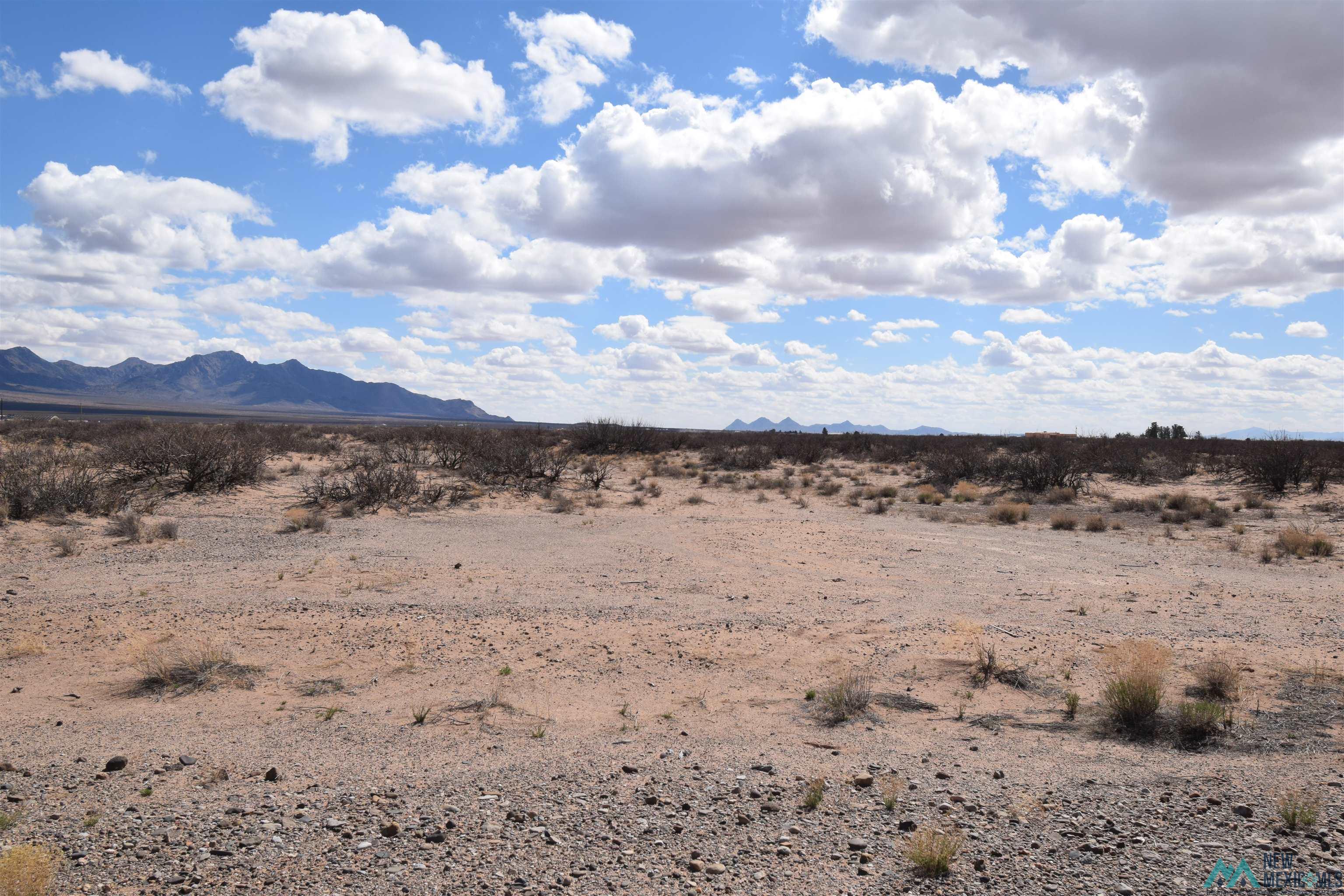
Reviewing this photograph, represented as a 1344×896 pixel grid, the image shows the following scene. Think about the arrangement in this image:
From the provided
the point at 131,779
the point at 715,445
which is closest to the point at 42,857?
the point at 131,779

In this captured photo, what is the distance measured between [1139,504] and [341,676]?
73.9 ft

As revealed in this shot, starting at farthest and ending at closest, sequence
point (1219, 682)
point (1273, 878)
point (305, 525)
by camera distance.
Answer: point (305, 525) < point (1219, 682) < point (1273, 878)

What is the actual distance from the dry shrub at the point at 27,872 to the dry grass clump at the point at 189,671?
10.6ft

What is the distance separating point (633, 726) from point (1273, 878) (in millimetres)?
4219

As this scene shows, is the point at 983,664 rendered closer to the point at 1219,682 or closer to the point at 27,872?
the point at 1219,682

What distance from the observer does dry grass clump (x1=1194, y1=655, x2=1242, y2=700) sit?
23.8ft

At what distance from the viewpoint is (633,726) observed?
6.62m

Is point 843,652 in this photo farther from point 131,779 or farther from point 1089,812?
point 131,779

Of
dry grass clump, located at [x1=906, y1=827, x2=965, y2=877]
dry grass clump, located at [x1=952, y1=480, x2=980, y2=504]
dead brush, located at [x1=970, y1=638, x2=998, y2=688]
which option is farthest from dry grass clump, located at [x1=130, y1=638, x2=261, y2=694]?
dry grass clump, located at [x1=952, y1=480, x2=980, y2=504]

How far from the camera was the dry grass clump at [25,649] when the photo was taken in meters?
8.12

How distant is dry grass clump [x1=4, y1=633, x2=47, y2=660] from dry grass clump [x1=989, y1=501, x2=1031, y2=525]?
18.9 metres

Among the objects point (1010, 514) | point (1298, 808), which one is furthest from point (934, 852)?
point (1010, 514)

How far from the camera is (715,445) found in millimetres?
43750

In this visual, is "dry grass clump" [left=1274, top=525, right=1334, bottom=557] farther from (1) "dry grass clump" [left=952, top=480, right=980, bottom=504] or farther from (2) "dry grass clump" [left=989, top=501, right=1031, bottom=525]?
(1) "dry grass clump" [left=952, top=480, right=980, bottom=504]
